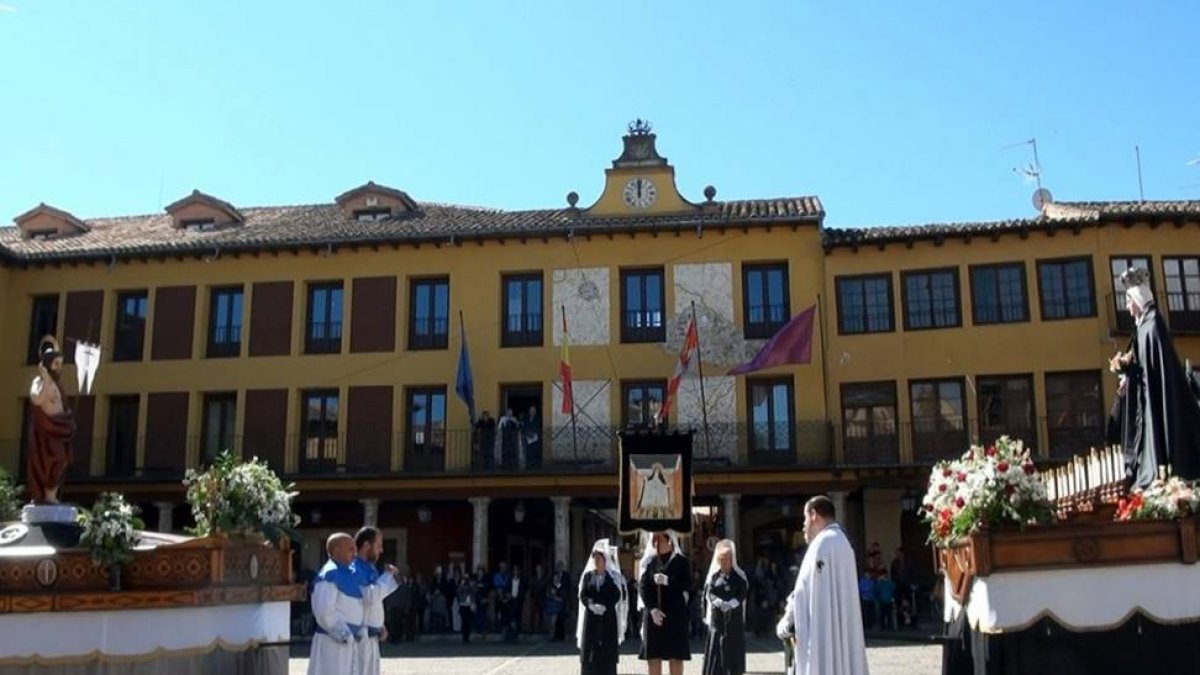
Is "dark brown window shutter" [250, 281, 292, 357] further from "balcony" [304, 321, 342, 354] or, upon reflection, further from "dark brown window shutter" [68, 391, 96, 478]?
"dark brown window shutter" [68, 391, 96, 478]

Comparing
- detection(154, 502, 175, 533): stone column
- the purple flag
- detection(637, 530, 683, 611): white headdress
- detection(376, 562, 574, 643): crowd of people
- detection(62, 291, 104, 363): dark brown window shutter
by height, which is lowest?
detection(376, 562, 574, 643): crowd of people

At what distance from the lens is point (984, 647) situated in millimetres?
7430

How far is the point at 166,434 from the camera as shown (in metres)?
31.6

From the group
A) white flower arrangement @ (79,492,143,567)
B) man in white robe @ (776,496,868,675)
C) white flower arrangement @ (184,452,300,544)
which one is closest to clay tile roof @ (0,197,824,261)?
white flower arrangement @ (184,452,300,544)

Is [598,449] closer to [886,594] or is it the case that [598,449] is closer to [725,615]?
[886,594]

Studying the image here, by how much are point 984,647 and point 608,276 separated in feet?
77.1

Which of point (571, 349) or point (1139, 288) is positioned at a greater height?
point (571, 349)

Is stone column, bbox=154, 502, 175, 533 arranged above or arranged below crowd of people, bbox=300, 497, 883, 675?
above

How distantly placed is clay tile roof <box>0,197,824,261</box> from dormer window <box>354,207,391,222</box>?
0.31 m

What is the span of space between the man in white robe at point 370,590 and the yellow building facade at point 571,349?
19310 mm

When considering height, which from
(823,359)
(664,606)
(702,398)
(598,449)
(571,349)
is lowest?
(664,606)

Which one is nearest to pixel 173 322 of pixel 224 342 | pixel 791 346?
pixel 224 342

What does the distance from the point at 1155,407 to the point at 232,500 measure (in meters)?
7.34

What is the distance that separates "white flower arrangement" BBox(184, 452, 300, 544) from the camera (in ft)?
32.0
